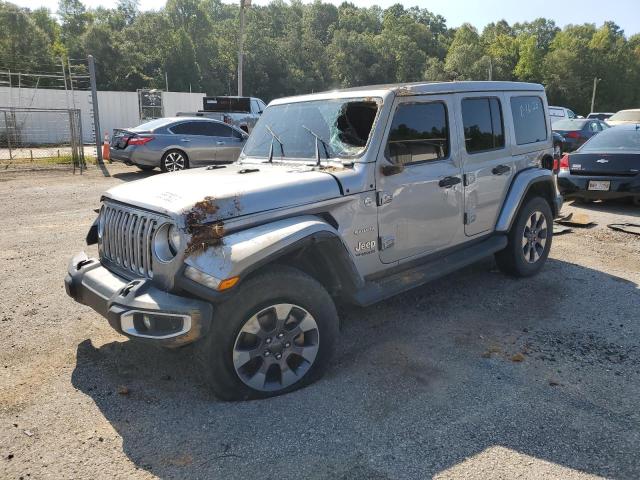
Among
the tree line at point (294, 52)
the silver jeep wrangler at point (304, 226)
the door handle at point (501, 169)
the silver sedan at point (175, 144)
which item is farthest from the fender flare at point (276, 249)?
the tree line at point (294, 52)

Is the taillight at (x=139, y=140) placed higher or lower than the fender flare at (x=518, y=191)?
higher

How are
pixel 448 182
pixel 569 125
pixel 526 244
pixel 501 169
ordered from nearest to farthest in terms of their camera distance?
1. pixel 448 182
2. pixel 501 169
3. pixel 526 244
4. pixel 569 125

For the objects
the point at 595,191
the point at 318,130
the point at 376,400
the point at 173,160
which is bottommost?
the point at 376,400

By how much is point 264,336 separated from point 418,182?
1820 millimetres

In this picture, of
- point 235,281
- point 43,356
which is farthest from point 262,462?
point 43,356

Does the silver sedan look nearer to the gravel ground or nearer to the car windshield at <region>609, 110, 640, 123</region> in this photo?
the gravel ground

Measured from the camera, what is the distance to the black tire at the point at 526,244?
18.2 ft

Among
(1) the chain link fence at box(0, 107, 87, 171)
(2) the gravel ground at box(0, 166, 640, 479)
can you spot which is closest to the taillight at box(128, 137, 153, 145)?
(1) the chain link fence at box(0, 107, 87, 171)

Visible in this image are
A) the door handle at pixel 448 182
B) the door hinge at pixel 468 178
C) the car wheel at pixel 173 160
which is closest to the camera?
the door handle at pixel 448 182

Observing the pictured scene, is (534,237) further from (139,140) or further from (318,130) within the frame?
(139,140)

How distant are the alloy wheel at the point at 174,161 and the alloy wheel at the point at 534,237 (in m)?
9.80

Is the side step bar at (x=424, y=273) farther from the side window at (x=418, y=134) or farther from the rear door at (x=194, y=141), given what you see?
the rear door at (x=194, y=141)

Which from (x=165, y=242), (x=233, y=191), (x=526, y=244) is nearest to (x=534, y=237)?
(x=526, y=244)

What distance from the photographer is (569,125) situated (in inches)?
763
